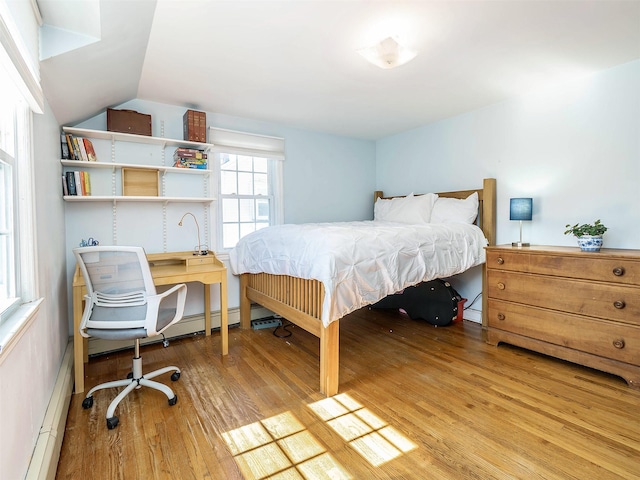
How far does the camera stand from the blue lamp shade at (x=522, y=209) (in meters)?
2.96

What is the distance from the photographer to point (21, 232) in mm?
1508

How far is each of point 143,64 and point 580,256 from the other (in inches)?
138

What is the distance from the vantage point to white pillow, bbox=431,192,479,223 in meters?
3.44

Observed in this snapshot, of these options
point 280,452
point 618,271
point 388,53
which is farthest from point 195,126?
point 618,271

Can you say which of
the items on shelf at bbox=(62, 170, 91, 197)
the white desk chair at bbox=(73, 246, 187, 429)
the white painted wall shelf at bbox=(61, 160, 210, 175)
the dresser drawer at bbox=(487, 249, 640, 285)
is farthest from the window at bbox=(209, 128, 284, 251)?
the dresser drawer at bbox=(487, 249, 640, 285)

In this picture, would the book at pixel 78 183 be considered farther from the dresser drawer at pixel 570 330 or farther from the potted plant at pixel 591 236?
the potted plant at pixel 591 236

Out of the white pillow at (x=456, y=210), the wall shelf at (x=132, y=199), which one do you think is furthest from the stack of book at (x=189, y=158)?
the white pillow at (x=456, y=210)

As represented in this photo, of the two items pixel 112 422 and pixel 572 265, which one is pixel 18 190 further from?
pixel 572 265

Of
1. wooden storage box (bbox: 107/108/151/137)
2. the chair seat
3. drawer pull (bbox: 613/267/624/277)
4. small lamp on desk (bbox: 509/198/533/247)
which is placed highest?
wooden storage box (bbox: 107/108/151/137)

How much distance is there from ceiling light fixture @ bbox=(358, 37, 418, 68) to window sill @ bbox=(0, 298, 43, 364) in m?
2.15

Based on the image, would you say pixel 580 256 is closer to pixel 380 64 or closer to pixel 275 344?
pixel 380 64

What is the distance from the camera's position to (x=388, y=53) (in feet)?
6.44

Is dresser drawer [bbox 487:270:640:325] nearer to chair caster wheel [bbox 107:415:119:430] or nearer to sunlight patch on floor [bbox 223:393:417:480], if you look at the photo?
sunlight patch on floor [bbox 223:393:417:480]

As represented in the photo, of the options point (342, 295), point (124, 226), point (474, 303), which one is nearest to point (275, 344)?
point (342, 295)
